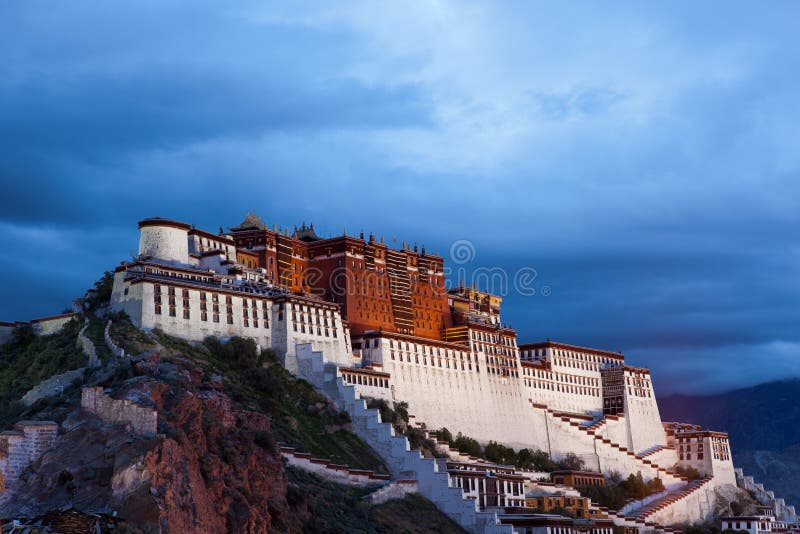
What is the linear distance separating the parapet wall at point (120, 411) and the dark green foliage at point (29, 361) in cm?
1519

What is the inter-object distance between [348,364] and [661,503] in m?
31.9

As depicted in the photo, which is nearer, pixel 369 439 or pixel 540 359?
pixel 369 439

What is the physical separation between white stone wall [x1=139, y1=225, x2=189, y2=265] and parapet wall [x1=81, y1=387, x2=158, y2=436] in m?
38.0

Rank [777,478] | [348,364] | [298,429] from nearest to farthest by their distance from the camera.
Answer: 1. [298,429]
2. [348,364]
3. [777,478]

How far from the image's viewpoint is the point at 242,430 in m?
62.1

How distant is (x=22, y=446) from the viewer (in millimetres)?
56438

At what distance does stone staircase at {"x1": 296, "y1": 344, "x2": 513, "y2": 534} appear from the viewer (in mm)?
83250

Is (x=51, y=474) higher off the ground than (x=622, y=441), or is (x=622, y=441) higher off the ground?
(x=622, y=441)

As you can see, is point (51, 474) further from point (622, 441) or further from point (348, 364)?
point (622, 441)

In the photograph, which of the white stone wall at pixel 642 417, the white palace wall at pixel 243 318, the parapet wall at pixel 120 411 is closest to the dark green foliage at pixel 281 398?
the white palace wall at pixel 243 318

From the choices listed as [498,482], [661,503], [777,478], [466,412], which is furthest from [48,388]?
[777,478]

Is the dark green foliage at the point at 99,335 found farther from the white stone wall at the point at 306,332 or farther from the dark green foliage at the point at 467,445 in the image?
the dark green foliage at the point at 467,445

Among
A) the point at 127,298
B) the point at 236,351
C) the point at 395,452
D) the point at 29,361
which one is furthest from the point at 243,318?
the point at 29,361

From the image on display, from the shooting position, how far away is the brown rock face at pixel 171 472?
51812mm
